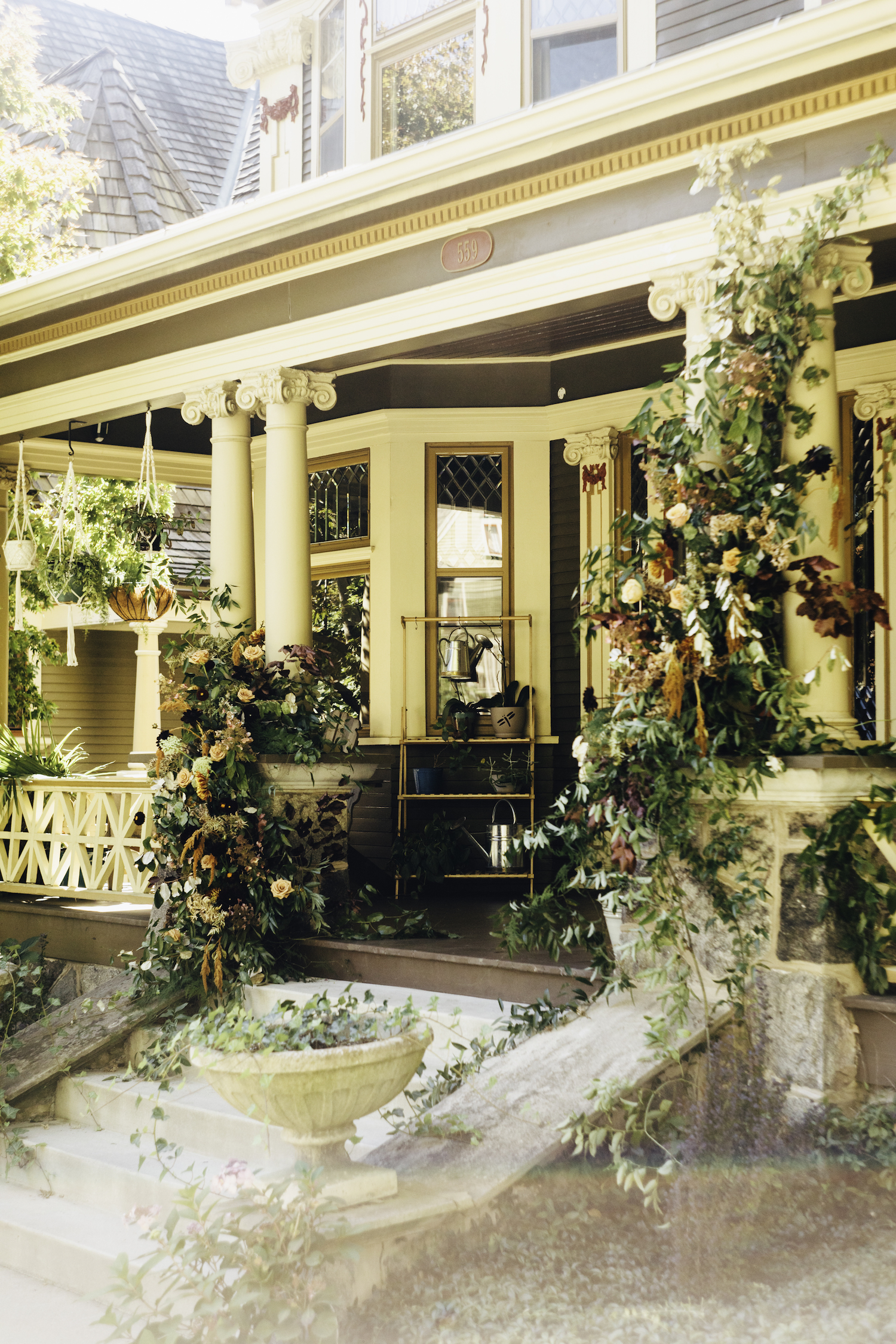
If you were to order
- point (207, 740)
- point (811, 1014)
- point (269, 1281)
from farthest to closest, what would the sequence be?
1. point (207, 740)
2. point (811, 1014)
3. point (269, 1281)

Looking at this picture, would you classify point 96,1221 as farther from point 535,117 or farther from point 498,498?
point 498,498

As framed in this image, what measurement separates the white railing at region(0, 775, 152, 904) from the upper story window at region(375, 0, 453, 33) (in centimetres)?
452

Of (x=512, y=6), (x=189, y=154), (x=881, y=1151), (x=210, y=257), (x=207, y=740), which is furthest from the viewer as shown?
(x=189, y=154)

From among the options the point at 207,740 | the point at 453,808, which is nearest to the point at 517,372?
the point at 453,808

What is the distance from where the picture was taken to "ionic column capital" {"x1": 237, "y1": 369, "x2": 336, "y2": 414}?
18.5ft

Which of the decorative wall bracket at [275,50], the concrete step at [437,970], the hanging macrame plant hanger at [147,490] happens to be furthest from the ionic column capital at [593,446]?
the concrete step at [437,970]

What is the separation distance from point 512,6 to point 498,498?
2711 millimetres

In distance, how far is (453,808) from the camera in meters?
7.24

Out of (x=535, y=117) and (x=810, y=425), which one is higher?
(x=535, y=117)

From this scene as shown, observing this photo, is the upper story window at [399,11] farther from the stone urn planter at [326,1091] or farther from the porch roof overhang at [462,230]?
the stone urn planter at [326,1091]

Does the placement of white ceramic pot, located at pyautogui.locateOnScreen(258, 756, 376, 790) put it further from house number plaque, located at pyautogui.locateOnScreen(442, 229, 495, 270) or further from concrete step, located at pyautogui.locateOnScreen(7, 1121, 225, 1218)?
house number plaque, located at pyautogui.locateOnScreen(442, 229, 495, 270)

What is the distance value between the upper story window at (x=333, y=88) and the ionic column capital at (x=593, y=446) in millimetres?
2232

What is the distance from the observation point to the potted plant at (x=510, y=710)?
7094mm

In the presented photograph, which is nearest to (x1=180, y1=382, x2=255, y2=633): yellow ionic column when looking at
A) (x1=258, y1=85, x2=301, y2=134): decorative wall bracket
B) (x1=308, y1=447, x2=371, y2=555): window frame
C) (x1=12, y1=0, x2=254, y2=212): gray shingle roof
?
(x1=308, y1=447, x2=371, y2=555): window frame
